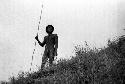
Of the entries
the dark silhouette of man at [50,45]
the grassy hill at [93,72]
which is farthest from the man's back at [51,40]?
the grassy hill at [93,72]

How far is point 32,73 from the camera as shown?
37.6 ft

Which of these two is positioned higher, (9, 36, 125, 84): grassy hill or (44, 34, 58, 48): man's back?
(44, 34, 58, 48): man's back

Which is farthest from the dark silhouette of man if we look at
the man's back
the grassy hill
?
the grassy hill

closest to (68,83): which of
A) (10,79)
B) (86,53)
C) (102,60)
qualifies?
(102,60)

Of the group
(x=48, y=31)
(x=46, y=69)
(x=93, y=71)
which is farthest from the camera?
(x=48, y=31)

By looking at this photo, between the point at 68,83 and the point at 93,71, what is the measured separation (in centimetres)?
86

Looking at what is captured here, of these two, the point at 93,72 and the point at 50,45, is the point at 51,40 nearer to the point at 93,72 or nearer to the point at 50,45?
the point at 50,45

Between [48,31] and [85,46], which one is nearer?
[85,46]

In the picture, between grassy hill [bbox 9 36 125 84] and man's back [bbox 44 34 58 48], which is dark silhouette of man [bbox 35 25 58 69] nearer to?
man's back [bbox 44 34 58 48]

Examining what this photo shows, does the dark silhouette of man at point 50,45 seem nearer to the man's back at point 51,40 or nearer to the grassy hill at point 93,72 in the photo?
the man's back at point 51,40

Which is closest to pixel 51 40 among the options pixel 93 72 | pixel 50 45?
pixel 50 45

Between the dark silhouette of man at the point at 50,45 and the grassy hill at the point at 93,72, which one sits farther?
the dark silhouette of man at the point at 50,45

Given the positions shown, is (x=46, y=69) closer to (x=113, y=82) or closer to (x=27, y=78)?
(x=27, y=78)

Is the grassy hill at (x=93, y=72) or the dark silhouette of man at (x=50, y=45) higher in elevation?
the dark silhouette of man at (x=50, y=45)
